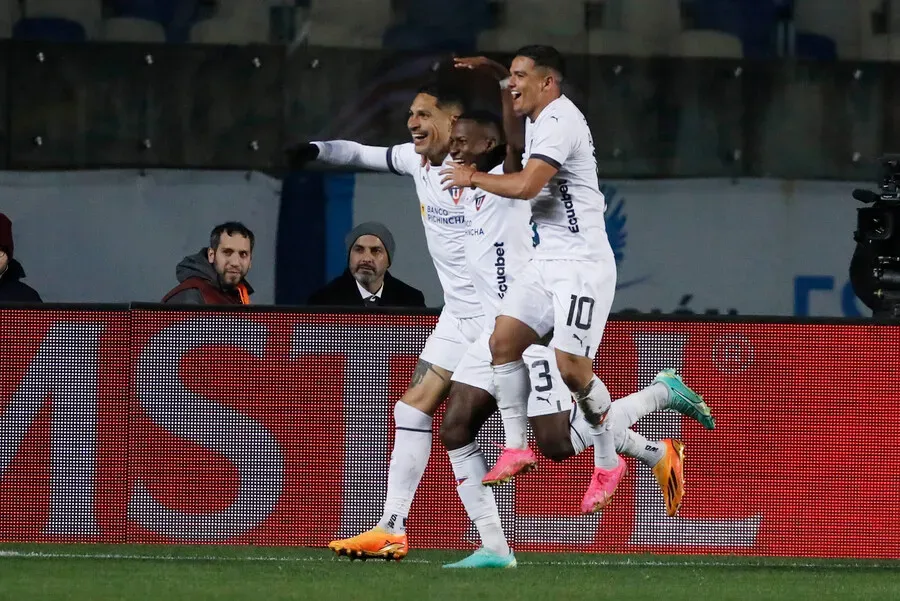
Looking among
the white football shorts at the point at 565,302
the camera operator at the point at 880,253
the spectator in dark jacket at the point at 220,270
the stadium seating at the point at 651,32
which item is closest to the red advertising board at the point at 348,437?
the camera operator at the point at 880,253

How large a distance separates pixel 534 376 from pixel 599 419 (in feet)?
1.20

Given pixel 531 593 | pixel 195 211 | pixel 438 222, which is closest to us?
pixel 531 593

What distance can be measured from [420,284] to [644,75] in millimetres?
2234

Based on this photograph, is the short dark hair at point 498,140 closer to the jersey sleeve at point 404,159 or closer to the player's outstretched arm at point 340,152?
the jersey sleeve at point 404,159

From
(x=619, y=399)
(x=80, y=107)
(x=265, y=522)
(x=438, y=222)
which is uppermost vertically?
(x=80, y=107)

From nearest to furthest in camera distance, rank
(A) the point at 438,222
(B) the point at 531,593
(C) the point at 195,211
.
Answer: (B) the point at 531,593 < (A) the point at 438,222 < (C) the point at 195,211

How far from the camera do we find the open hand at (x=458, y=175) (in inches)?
351

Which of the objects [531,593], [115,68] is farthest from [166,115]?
[531,593]

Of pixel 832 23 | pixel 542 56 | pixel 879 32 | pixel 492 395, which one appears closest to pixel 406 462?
pixel 492 395

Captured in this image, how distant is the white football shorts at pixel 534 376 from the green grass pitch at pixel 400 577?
2.55ft

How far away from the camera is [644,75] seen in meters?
14.6

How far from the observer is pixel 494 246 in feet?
31.7

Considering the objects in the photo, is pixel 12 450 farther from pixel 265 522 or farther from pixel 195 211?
pixel 195 211

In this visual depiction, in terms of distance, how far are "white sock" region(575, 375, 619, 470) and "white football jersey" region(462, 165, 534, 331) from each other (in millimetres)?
595
